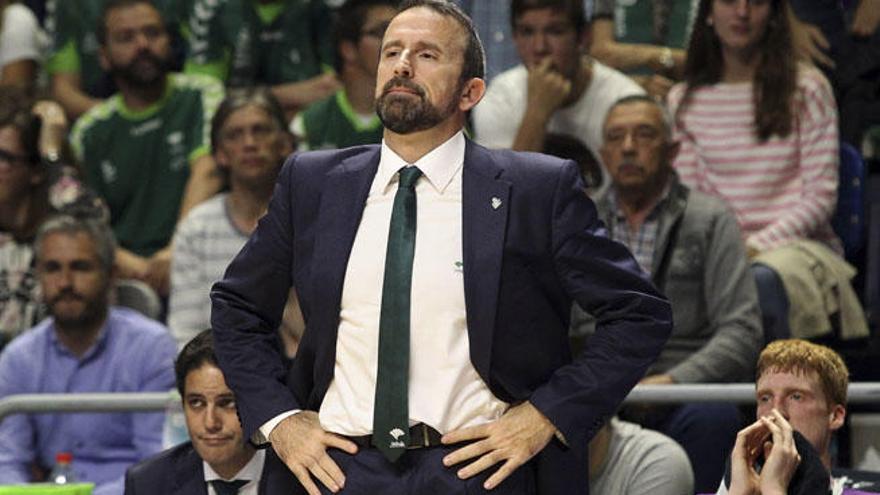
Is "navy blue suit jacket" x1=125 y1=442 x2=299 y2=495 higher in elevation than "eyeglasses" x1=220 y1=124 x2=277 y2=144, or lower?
lower

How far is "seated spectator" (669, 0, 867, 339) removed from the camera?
6074 millimetres

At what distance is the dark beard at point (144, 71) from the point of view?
7.13 meters

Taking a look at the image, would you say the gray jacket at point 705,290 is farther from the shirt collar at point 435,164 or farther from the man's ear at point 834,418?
the shirt collar at point 435,164

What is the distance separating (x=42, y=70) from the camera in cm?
781

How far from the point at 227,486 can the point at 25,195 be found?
2474 millimetres

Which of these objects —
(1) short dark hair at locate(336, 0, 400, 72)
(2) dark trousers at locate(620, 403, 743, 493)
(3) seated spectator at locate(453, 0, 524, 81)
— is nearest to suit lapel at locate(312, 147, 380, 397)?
(2) dark trousers at locate(620, 403, 743, 493)

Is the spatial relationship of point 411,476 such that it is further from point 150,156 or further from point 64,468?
point 150,156

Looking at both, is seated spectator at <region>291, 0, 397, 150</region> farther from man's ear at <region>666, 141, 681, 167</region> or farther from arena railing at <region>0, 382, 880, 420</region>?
arena railing at <region>0, 382, 880, 420</region>

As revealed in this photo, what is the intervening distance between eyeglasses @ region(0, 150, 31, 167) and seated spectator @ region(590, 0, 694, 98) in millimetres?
2212

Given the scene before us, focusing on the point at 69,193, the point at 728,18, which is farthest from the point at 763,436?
the point at 69,193

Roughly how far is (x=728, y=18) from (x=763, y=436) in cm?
280

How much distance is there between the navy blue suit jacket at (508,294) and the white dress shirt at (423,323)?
2cm

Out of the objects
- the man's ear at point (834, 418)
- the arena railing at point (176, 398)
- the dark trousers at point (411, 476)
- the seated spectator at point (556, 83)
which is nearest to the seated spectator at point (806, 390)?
the man's ear at point (834, 418)

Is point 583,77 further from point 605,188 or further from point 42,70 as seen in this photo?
point 42,70
